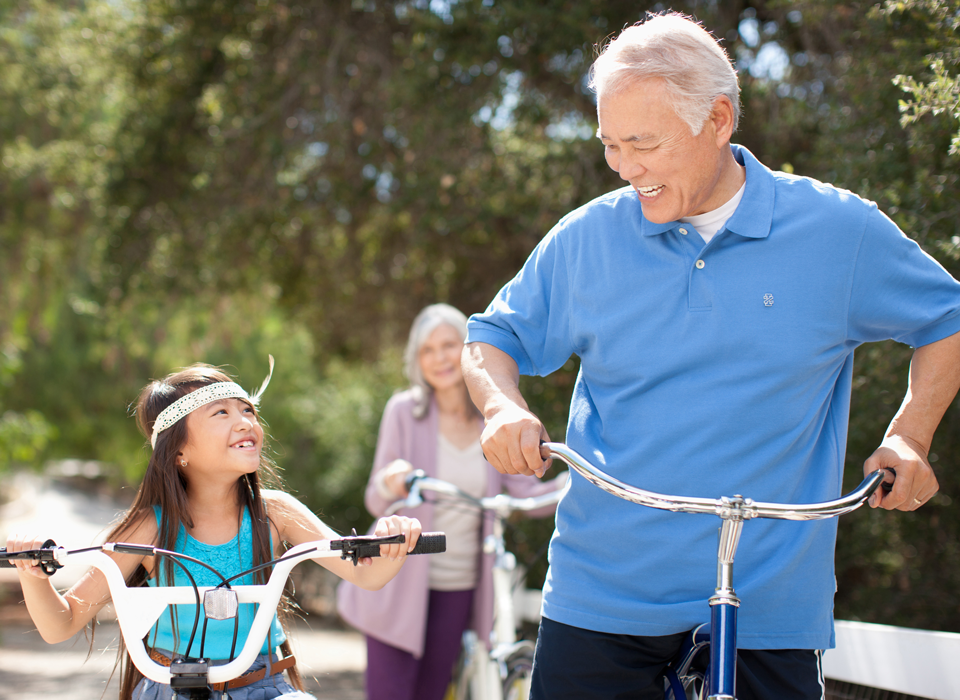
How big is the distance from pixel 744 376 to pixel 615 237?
0.44 meters

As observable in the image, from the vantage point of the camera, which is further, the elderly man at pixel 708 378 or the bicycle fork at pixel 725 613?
the elderly man at pixel 708 378

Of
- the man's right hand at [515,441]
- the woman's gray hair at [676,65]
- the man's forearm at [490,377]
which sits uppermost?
the woman's gray hair at [676,65]

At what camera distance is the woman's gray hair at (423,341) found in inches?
170

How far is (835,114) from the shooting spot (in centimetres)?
462

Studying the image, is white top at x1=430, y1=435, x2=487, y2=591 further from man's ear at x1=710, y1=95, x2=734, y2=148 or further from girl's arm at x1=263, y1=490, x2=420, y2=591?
man's ear at x1=710, y1=95, x2=734, y2=148

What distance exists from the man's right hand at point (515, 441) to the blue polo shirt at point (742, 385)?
0.22 meters

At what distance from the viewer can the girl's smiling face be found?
258 centimetres

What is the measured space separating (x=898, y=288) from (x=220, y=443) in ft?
6.07

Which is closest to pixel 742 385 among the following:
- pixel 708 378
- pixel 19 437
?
pixel 708 378

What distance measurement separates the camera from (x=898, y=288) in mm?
1927

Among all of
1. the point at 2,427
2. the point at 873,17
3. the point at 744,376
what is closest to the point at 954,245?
the point at 873,17

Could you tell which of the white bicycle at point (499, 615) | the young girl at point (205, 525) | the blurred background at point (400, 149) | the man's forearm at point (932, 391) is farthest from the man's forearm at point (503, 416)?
the blurred background at point (400, 149)

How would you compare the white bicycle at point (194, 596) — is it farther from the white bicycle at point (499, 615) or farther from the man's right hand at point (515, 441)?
the white bicycle at point (499, 615)

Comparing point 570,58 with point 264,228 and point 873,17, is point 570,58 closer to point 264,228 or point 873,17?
point 873,17
